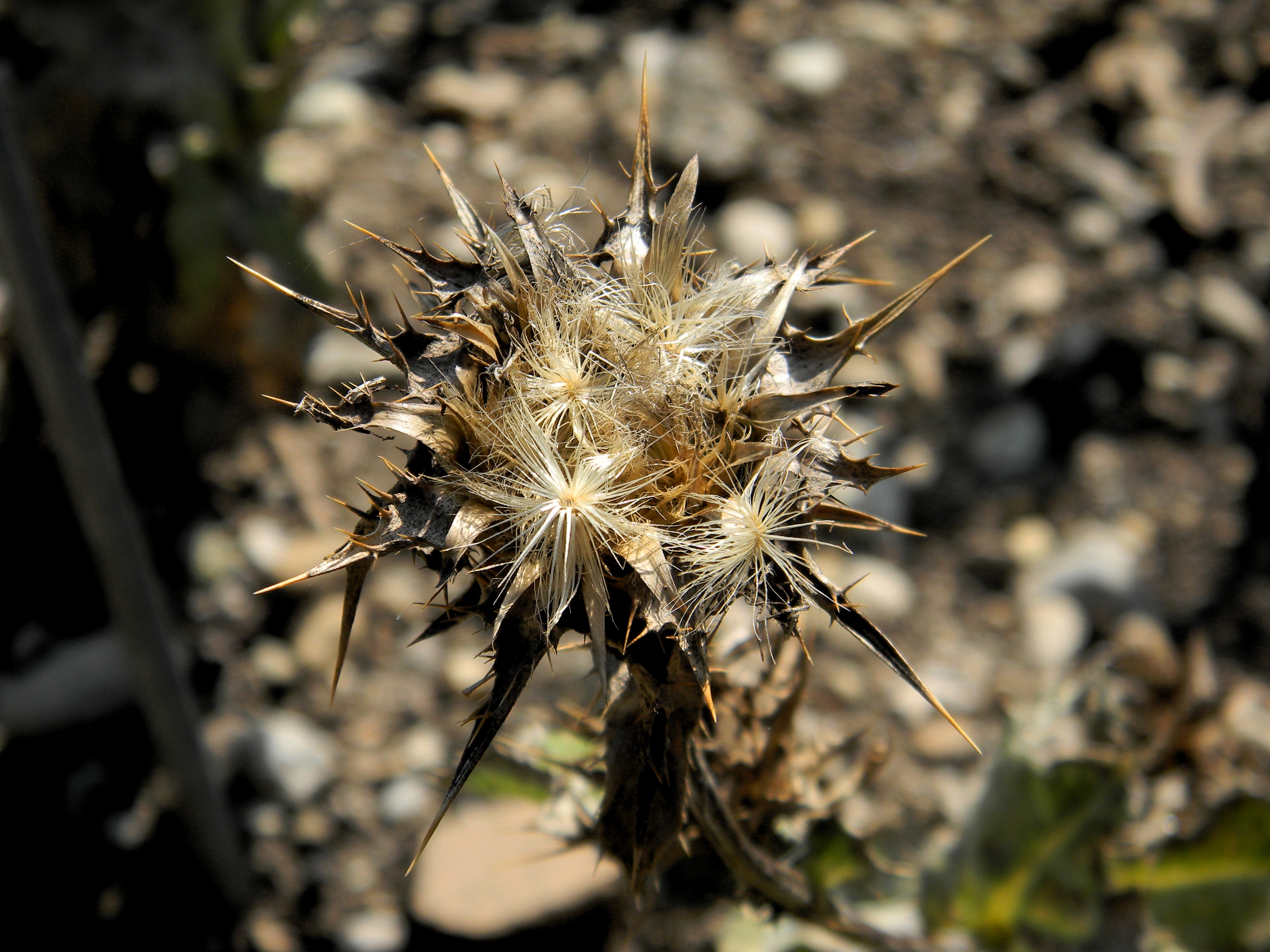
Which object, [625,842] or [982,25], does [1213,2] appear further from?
[625,842]

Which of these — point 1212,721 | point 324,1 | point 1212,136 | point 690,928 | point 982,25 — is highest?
point 324,1

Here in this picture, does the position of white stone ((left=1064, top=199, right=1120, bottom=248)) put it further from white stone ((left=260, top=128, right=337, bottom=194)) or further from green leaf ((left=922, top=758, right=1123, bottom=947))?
white stone ((left=260, top=128, right=337, bottom=194))

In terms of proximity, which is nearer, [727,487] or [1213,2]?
[727,487]

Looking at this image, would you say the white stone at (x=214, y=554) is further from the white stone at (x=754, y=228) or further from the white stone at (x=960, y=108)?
the white stone at (x=960, y=108)

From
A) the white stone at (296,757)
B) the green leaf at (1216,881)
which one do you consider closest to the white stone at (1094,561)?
the green leaf at (1216,881)

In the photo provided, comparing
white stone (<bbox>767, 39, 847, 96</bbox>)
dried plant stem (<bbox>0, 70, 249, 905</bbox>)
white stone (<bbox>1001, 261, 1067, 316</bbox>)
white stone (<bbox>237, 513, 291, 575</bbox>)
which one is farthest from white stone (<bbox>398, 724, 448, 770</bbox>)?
white stone (<bbox>767, 39, 847, 96</bbox>)

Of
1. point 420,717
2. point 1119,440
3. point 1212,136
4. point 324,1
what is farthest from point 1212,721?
point 324,1

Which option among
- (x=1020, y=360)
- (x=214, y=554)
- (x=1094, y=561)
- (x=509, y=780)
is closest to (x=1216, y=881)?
(x=1094, y=561)

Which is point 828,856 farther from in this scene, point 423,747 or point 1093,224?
point 1093,224
